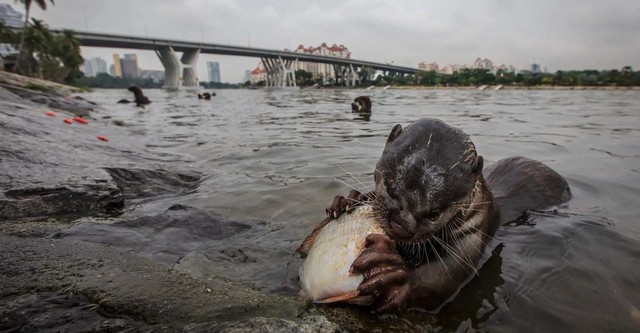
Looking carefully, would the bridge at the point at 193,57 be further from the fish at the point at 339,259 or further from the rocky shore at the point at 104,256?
the fish at the point at 339,259

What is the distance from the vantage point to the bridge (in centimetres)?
8562

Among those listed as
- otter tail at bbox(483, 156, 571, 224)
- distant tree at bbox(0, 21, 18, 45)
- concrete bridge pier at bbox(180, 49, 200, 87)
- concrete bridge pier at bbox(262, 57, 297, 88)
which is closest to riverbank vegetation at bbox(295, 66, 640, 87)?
concrete bridge pier at bbox(262, 57, 297, 88)

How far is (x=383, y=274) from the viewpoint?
2199 mm

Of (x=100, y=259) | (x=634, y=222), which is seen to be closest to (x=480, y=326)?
(x=100, y=259)

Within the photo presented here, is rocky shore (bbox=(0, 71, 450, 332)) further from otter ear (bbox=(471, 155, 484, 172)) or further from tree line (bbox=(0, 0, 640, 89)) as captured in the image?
tree line (bbox=(0, 0, 640, 89))

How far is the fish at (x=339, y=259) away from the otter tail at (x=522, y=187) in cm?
232

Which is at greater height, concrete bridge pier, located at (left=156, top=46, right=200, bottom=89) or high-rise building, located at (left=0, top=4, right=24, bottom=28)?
high-rise building, located at (left=0, top=4, right=24, bottom=28)

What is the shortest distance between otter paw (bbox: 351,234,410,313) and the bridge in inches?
3709

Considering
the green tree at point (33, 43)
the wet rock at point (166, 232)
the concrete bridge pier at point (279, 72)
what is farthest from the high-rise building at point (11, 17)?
the wet rock at point (166, 232)

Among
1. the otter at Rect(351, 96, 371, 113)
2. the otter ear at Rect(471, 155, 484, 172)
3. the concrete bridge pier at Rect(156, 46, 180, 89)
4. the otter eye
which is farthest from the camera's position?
the concrete bridge pier at Rect(156, 46, 180, 89)

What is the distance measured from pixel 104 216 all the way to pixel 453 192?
3450 mm

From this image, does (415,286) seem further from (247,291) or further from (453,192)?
(247,291)

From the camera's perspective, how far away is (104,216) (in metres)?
4.05

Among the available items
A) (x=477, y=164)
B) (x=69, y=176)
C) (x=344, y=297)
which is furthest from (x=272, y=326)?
(x=69, y=176)
